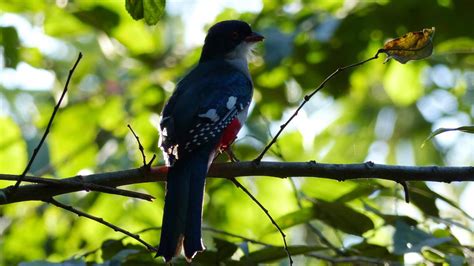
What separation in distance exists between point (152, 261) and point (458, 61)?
10.8 ft

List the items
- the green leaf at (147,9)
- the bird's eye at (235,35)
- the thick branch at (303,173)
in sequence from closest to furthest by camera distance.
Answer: the green leaf at (147,9), the thick branch at (303,173), the bird's eye at (235,35)

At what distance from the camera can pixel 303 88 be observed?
5797 millimetres

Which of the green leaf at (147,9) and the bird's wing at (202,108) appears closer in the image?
the green leaf at (147,9)

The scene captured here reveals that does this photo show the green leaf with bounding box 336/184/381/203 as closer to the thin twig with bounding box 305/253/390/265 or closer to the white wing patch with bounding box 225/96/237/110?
the thin twig with bounding box 305/253/390/265

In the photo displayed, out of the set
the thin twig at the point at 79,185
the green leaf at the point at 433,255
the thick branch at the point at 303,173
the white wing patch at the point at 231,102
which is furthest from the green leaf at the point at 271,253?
the thin twig at the point at 79,185

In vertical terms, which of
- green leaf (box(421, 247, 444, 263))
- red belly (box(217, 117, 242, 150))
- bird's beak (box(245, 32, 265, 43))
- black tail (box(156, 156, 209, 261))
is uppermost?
bird's beak (box(245, 32, 265, 43))

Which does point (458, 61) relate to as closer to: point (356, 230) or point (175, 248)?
point (356, 230)

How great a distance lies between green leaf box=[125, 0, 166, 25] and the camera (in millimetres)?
2830

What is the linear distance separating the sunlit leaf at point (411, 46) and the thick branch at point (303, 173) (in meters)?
0.37

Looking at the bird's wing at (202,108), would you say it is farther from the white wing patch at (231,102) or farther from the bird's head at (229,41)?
the bird's head at (229,41)

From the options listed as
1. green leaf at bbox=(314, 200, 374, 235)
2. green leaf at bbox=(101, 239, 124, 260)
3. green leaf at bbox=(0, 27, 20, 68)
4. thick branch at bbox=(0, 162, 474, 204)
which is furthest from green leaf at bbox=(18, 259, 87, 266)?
green leaf at bbox=(0, 27, 20, 68)

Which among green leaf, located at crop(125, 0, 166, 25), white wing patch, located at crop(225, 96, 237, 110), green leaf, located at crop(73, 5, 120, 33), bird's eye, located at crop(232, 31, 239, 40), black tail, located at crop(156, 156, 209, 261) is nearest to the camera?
green leaf, located at crop(125, 0, 166, 25)

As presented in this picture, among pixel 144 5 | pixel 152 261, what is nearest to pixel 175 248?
pixel 152 261

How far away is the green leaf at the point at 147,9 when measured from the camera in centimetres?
283
